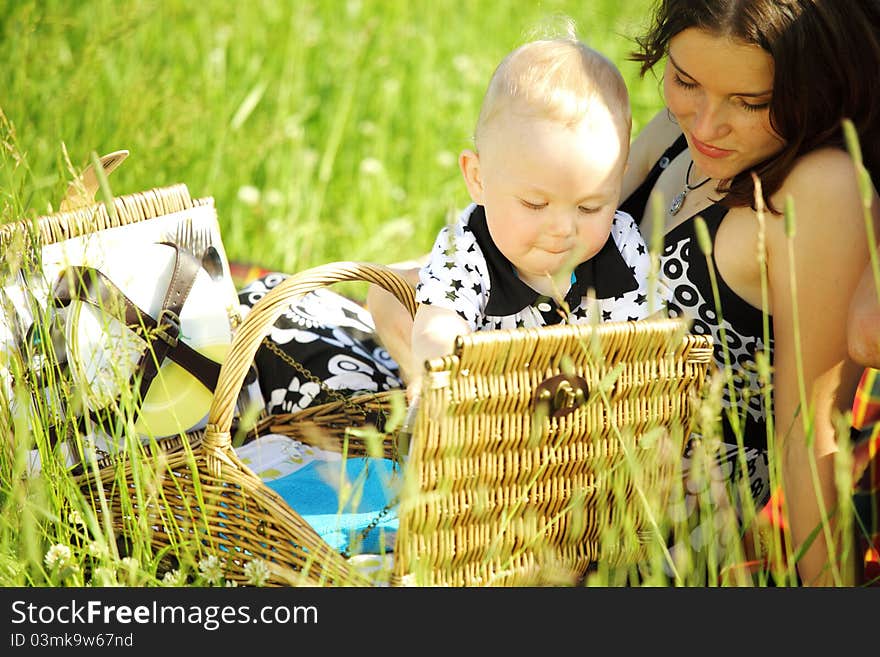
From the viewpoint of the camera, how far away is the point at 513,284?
2068mm

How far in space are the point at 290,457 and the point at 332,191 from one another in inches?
76.2

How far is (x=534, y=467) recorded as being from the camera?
1749 mm

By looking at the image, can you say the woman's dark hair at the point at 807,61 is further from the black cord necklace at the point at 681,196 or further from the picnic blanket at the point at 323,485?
the picnic blanket at the point at 323,485

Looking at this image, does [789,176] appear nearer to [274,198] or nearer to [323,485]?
[323,485]

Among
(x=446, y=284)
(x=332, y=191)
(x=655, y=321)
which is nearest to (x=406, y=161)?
(x=332, y=191)

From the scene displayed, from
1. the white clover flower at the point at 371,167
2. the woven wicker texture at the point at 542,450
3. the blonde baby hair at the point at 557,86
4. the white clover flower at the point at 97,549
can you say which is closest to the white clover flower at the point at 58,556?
the white clover flower at the point at 97,549

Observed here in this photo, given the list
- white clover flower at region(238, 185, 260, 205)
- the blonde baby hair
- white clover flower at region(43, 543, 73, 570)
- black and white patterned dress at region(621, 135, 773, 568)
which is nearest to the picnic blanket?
white clover flower at region(43, 543, 73, 570)

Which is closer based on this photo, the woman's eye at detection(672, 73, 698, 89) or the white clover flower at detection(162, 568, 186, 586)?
the white clover flower at detection(162, 568, 186, 586)

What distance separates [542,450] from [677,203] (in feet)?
2.71

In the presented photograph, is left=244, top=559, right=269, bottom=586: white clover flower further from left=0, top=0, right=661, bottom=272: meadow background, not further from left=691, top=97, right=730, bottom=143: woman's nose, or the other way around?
left=0, top=0, right=661, bottom=272: meadow background

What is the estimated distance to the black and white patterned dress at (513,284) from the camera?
2035 millimetres

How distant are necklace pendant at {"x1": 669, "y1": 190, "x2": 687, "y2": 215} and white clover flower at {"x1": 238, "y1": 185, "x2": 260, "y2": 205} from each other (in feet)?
6.52

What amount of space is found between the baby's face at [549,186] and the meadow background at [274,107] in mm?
1757

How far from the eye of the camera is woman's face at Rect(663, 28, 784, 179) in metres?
1.94
